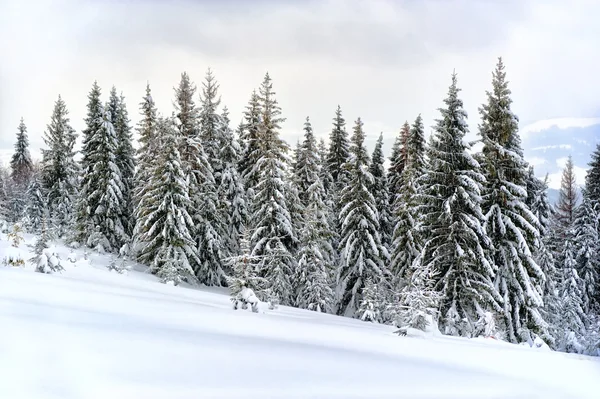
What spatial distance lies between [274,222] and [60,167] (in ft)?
81.1

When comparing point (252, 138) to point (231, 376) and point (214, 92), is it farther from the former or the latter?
point (231, 376)

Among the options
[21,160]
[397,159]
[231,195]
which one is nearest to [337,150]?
[397,159]

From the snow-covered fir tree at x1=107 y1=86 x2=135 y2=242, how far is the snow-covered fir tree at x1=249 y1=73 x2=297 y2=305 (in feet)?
40.5

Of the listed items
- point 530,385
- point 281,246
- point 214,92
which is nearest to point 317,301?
point 281,246

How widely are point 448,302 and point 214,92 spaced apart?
24.4 meters

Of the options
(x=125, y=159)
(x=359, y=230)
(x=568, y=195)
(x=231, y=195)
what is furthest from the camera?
(x=568, y=195)

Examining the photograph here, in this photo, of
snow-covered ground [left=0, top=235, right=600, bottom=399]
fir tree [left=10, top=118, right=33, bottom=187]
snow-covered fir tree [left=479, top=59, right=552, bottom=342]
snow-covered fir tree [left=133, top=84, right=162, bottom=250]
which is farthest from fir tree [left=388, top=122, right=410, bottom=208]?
fir tree [left=10, top=118, right=33, bottom=187]

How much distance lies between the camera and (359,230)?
103 ft

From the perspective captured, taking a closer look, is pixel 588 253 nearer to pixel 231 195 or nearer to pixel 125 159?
pixel 231 195

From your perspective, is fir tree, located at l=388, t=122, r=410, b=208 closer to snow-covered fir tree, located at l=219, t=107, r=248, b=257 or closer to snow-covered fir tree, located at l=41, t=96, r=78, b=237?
snow-covered fir tree, located at l=219, t=107, r=248, b=257

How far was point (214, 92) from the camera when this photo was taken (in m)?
35.5

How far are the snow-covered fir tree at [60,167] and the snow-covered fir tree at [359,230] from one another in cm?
2585

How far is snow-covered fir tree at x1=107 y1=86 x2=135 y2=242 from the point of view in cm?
3725

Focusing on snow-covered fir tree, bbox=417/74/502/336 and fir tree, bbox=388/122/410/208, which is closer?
snow-covered fir tree, bbox=417/74/502/336
